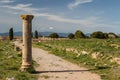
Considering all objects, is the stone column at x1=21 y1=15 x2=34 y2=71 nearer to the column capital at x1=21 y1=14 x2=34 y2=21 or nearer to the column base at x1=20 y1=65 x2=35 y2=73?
the column capital at x1=21 y1=14 x2=34 y2=21

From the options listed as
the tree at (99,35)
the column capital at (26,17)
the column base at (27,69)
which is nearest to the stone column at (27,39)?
the column capital at (26,17)

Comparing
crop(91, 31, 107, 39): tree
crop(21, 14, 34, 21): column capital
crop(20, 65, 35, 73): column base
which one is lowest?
crop(20, 65, 35, 73): column base

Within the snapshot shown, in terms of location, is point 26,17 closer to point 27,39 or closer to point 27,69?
point 27,39

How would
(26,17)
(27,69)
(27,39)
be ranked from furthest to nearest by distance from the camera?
(27,39), (26,17), (27,69)

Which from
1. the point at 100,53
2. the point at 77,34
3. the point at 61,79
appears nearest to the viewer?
the point at 61,79

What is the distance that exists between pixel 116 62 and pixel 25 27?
612 cm

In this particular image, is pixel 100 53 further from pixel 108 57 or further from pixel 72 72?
pixel 72 72

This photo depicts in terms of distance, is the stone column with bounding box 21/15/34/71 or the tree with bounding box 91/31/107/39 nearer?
the stone column with bounding box 21/15/34/71

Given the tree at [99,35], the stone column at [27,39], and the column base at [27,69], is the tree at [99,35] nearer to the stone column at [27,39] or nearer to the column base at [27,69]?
the stone column at [27,39]

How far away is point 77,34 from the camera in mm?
65812

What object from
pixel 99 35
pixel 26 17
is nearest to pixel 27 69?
pixel 26 17

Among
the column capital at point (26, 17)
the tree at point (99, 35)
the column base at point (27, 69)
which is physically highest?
the column capital at point (26, 17)

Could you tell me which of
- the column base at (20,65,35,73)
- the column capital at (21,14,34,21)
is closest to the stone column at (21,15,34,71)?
the column capital at (21,14,34,21)

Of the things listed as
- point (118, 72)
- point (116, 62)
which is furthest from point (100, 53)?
point (118, 72)
